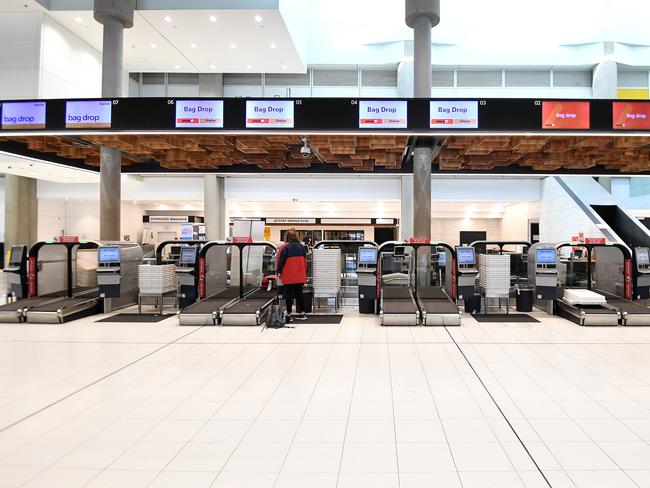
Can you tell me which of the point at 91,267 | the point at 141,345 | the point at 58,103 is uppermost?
the point at 58,103

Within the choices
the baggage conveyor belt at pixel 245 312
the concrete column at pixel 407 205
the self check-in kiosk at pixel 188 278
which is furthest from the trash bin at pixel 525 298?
the concrete column at pixel 407 205

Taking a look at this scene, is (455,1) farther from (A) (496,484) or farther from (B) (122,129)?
(A) (496,484)

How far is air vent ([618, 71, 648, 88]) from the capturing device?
17906 mm

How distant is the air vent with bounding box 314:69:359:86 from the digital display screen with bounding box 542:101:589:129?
11.4m

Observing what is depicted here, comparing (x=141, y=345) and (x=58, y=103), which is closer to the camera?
(x=141, y=345)

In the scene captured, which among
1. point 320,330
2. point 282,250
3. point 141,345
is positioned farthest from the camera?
point 282,250

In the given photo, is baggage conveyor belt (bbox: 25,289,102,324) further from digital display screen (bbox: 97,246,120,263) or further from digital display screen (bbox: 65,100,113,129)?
digital display screen (bbox: 65,100,113,129)

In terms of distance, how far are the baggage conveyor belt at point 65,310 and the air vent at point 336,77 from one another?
42.7 ft

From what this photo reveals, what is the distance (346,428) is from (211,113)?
21.6 ft

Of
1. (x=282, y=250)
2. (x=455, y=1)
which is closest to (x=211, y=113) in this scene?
(x=282, y=250)

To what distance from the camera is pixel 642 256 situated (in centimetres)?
909

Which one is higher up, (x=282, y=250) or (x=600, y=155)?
(x=600, y=155)

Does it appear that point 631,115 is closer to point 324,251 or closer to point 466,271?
point 466,271

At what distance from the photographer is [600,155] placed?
10.3 metres
